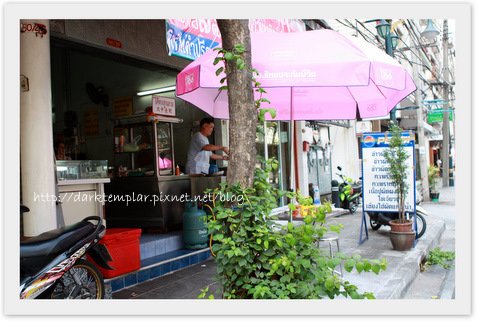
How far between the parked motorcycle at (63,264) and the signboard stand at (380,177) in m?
4.38

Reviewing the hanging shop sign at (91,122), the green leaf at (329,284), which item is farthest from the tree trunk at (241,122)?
the hanging shop sign at (91,122)

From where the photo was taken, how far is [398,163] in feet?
19.1

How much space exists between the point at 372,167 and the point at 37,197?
4846 millimetres

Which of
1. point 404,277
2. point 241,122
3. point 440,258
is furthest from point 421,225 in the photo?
point 241,122

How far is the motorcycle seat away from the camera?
2.97 m

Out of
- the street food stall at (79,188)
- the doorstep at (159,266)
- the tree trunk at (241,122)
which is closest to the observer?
the tree trunk at (241,122)

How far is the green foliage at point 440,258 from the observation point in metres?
5.79

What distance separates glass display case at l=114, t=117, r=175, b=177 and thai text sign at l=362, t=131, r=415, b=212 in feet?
10.4

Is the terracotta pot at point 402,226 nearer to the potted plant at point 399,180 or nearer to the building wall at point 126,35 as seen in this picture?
the potted plant at point 399,180

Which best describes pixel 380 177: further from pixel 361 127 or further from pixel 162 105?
pixel 361 127

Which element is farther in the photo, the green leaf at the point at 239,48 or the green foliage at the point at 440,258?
the green foliage at the point at 440,258

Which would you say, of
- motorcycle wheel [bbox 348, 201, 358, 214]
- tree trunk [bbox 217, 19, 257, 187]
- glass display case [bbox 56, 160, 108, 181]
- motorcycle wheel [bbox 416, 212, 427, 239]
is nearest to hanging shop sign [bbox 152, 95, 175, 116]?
glass display case [bbox 56, 160, 108, 181]

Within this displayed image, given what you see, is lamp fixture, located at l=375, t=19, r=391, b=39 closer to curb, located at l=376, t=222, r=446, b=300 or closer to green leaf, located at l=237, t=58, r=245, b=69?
curb, located at l=376, t=222, r=446, b=300

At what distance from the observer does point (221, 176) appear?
21.4 feet
